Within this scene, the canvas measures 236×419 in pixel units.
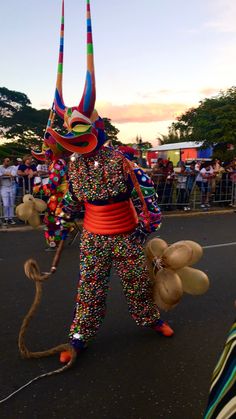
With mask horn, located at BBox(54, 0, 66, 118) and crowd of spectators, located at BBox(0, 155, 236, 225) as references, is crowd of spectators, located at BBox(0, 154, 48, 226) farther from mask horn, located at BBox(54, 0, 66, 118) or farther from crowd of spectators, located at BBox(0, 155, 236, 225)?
mask horn, located at BBox(54, 0, 66, 118)

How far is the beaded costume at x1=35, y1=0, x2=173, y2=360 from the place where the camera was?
9.19 feet

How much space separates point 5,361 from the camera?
3061 mm

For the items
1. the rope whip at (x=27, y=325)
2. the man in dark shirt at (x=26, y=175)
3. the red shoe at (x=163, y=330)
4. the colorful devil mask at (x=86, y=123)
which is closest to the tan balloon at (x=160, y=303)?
the red shoe at (x=163, y=330)

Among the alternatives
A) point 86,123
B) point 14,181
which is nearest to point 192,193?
point 14,181

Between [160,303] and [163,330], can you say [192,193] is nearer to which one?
[163,330]

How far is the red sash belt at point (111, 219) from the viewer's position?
9.70ft

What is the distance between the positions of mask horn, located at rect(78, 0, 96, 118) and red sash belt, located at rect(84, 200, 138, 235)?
68cm

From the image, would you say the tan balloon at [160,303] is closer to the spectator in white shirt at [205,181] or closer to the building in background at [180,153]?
the spectator in white shirt at [205,181]

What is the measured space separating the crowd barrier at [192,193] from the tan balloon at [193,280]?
832 centimetres

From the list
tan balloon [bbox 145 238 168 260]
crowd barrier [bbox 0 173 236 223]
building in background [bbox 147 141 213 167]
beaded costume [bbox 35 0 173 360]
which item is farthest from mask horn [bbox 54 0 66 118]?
building in background [bbox 147 141 213 167]

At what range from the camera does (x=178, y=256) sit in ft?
9.20

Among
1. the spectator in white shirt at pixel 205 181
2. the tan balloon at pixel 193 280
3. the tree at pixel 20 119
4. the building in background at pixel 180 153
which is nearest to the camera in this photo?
the tan balloon at pixel 193 280

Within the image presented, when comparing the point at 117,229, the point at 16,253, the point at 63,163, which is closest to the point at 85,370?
the point at 117,229

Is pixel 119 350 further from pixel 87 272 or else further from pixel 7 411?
pixel 7 411
